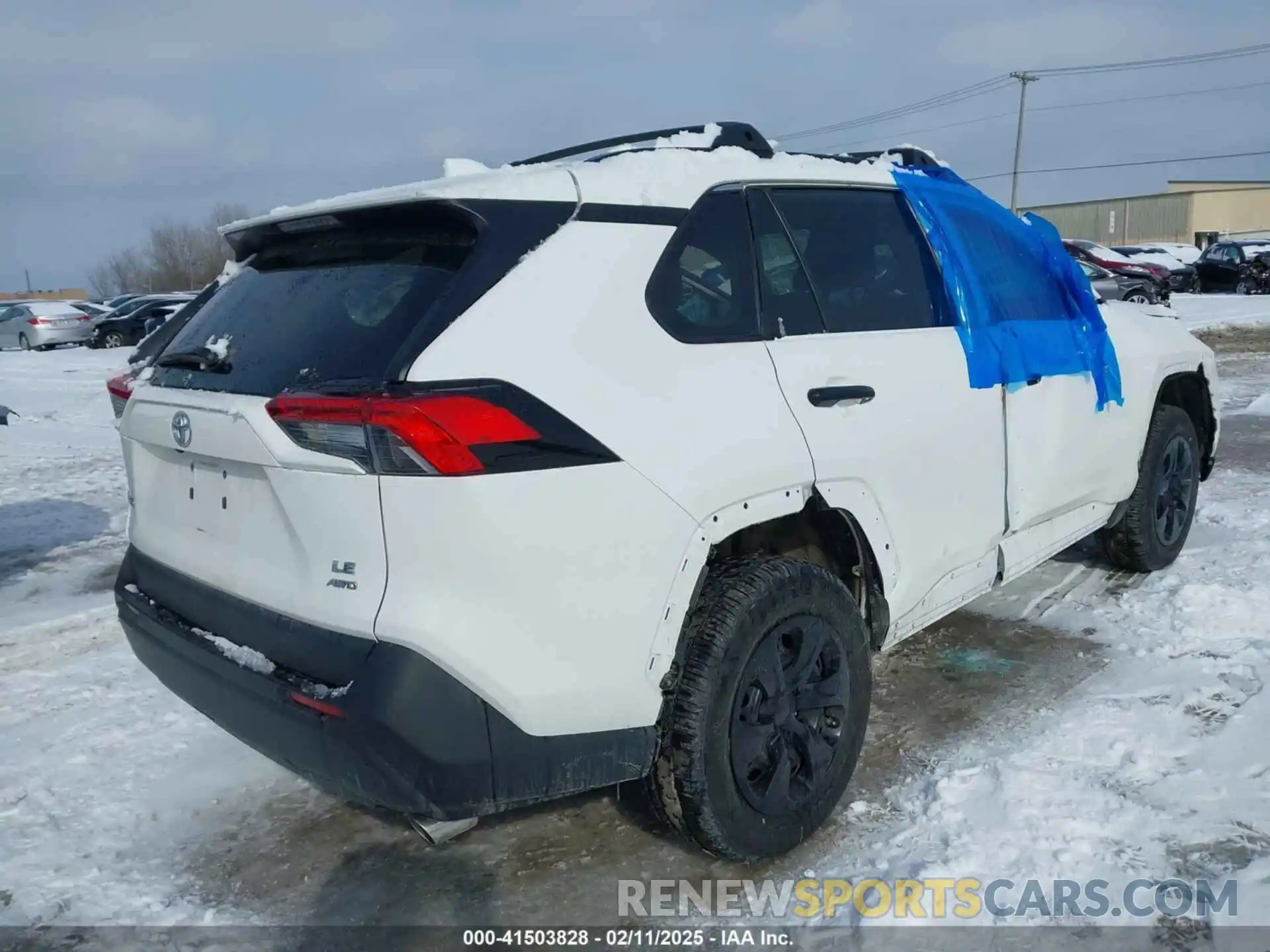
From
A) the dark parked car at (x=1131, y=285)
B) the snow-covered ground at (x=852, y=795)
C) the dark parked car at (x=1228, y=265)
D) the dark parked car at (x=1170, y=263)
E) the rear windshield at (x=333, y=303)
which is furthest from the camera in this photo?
the dark parked car at (x=1170, y=263)

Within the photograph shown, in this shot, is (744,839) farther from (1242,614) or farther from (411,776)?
(1242,614)

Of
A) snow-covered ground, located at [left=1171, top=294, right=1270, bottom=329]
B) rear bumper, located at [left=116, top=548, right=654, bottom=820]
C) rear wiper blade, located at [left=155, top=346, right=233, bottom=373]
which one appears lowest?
snow-covered ground, located at [left=1171, top=294, right=1270, bottom=329]

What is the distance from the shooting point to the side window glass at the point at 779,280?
9.37 feet

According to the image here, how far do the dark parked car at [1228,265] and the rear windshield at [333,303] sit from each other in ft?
97.3

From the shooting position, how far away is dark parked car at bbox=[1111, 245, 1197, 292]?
27.0m

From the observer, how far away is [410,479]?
6.95 ft

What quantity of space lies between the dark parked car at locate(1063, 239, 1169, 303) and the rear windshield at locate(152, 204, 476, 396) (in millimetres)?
22120

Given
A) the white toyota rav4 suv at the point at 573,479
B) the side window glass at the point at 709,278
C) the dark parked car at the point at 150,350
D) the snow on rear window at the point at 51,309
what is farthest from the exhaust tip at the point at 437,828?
the snow on rear window at the point at 51,309

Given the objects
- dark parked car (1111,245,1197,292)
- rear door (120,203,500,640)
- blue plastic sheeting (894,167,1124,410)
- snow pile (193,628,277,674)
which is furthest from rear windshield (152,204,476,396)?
dark parked car (1111,245,1197,292)

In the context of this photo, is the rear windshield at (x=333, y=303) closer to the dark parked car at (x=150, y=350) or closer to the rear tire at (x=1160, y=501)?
the dark parked car at (x=150, y=350)

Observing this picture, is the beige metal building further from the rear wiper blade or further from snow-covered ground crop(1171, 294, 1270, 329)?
the rear wiper blade

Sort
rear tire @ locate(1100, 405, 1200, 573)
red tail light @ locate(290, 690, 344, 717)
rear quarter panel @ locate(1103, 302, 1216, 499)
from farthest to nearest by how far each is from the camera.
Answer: rear tire @ locate(1100, 405, 1200, 573) < rear quarter panel @ locate(1103, 302, 1216, 499) < red tail light @ locate(290, 690, 344, 717)

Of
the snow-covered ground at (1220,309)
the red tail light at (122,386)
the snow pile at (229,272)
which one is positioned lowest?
the snow-covered ground at (1220,309)

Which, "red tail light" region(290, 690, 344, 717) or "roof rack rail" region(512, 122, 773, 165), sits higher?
"roof rack rail" region(512, 122, 773, 165)
